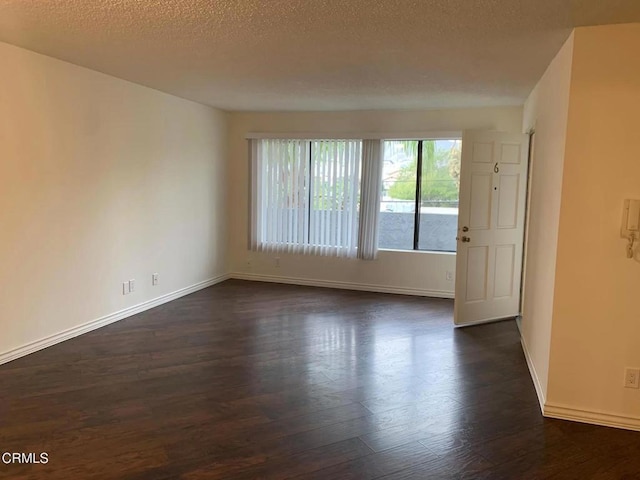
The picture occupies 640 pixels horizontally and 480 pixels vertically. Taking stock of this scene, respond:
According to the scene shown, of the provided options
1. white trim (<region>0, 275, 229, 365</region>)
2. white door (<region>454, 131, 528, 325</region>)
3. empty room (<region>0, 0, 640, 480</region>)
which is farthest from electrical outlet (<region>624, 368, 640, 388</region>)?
white trim (<region>0, 275, 229, 365</region>)

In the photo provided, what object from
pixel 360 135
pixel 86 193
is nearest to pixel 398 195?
pixel 360 135

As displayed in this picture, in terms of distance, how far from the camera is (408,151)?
Answer: 6070 millimetres

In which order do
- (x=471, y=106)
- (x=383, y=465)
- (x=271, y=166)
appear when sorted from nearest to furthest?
(x=383, y=465) < (x=471, y=106) < (x=271, y=166)

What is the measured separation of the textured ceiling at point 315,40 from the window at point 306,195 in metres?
1.44

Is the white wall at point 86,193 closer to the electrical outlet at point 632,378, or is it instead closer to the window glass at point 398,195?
the window glass at point 398,195

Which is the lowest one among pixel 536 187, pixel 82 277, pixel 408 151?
pixel 82 277

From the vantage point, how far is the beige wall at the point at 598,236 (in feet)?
8.93

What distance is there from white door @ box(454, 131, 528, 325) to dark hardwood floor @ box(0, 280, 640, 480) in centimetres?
32

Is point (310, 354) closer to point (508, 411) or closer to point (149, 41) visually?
point (508, 411)

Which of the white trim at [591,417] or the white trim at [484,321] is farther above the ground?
the white trim at [484,321]

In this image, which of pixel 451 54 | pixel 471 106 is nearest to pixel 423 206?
pixel 471 106

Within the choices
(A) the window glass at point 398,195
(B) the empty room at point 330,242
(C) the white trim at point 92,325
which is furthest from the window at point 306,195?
(C) the white trim at point 92,325

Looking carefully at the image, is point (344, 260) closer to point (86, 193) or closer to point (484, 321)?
point (484, 321)

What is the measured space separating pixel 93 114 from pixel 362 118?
3156 mm
